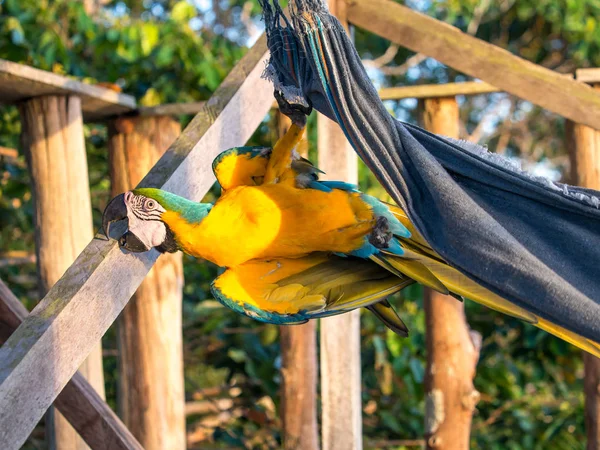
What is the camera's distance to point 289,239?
157 cm

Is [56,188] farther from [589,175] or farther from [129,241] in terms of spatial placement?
[589,175]

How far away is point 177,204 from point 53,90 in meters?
1.19

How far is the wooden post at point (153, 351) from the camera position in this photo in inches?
112

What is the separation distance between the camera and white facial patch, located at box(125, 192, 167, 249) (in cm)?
143

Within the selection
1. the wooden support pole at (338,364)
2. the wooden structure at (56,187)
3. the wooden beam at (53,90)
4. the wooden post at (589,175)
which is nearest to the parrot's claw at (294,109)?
the wooden support pole at (338,364)

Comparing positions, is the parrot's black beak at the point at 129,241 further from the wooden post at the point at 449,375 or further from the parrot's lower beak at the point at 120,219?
the wooden post at the point at 449,375

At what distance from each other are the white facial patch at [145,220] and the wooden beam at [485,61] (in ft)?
3.90

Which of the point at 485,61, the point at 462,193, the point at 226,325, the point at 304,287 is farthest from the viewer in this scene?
the point at 226,325

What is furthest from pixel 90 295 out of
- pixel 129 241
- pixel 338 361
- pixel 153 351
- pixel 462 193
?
pixel 153 351

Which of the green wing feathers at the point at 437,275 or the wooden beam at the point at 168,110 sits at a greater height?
the wooden beam at the point at 168,110

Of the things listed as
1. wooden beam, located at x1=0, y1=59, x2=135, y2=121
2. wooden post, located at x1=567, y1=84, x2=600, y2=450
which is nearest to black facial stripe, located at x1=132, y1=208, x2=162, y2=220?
wooden beam, located at x1=0, y1=59, x2=135, y2=121

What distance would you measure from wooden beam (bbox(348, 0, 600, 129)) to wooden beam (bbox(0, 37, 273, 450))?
0.66 metres

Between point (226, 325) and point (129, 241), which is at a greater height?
point (226, 325)

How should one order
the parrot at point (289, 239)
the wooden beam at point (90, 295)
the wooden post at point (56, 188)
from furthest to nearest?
the wooden post at point (56, 188), the parrot at point (289, 239), the wooden beam at point (90, 295)
